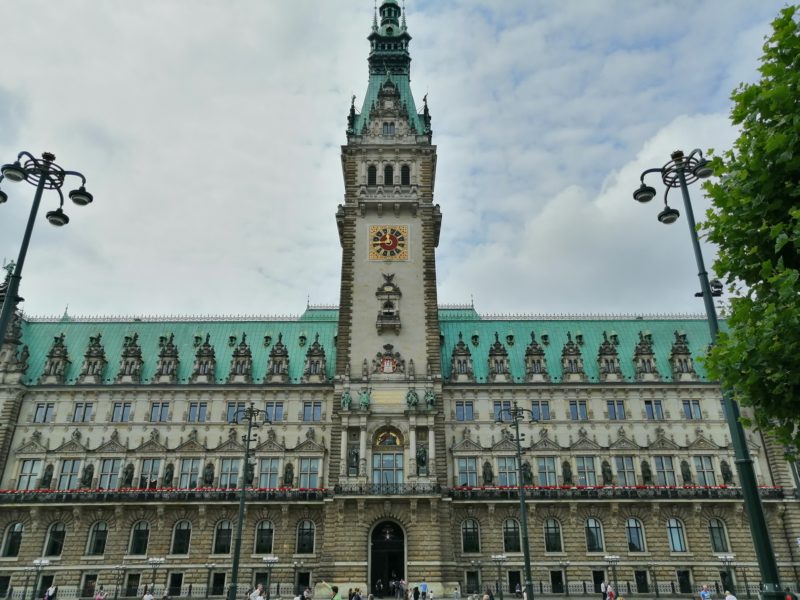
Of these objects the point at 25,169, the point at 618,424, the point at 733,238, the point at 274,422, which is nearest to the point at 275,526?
the point at 274,422

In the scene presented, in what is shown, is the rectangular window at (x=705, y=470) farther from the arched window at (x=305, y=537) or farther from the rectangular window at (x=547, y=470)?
the arched window at (x=305, y=537)

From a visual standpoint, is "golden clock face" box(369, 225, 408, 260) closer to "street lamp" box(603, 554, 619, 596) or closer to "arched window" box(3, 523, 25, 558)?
"street lamp" box(603, 554, 619, 596)

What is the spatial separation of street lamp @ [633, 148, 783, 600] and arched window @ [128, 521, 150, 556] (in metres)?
50.1

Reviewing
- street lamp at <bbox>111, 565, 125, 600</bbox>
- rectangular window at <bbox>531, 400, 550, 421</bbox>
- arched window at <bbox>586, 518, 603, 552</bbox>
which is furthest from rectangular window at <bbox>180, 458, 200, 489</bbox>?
arched window at <bbox>586, 518, 603, 552</bbox>

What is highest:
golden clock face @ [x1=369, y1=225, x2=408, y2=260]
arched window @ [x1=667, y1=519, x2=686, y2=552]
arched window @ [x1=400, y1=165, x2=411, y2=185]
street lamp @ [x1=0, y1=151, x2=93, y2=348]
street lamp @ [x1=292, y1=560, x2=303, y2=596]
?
arched window @ [x1=400, y1=165, x2=411, y2=185]

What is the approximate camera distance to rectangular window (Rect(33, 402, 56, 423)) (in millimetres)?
57453

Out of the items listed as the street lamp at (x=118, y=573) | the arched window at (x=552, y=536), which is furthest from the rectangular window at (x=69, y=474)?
the arched window at (x=552, y=536)

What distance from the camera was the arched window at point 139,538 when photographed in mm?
52347

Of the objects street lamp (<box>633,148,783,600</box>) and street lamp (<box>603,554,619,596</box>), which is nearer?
street lamp (<box>633,148,783,600</box>)

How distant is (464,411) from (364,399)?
10376 mm

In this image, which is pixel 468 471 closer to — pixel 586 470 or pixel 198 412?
pixel 586 470

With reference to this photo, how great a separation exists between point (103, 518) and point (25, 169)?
43.2m

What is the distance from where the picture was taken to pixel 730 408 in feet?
51.9

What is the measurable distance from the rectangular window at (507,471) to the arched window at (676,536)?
13.7 meters
